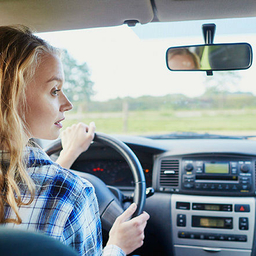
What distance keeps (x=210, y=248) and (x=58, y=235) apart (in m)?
2.04

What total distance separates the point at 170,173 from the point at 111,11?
1588 mm

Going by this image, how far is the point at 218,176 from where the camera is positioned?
114 inches

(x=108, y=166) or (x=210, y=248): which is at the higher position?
(x=108, y=166)

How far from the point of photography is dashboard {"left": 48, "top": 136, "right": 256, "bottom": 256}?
9.16 feet

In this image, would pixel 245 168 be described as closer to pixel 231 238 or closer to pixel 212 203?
pixel 212 203

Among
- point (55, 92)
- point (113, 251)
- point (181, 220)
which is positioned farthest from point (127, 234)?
point (181, 220)

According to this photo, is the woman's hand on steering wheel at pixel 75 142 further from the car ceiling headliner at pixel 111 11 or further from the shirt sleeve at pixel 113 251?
the shirt sleeve at pixel 113 251

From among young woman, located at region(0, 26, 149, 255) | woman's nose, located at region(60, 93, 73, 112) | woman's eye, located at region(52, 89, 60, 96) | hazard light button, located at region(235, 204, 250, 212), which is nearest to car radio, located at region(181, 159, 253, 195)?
hazard light button, located at region(235, 204, 250, 212)

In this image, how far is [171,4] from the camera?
70.1 inches

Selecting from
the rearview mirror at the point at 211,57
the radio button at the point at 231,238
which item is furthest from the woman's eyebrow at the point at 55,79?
the radio button at the point at 231,238

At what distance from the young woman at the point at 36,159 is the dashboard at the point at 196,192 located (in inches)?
59.9

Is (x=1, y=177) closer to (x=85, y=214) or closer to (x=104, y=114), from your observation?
(x=85, y=214)

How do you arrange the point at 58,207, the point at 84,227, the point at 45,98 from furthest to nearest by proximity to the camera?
the point at 45,98, the point at 84,227, the point at 58,207

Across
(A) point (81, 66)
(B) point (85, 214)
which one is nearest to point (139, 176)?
(B) point (85, 214)
